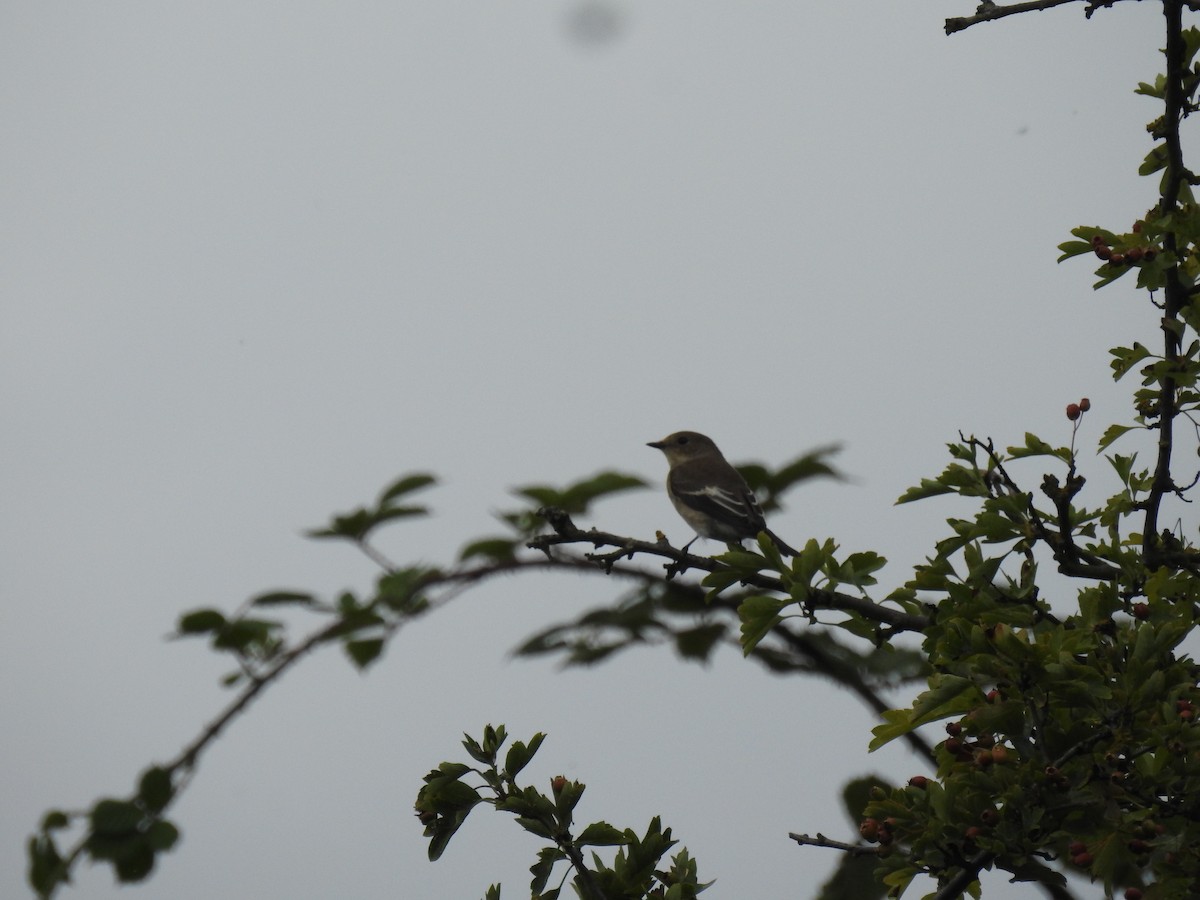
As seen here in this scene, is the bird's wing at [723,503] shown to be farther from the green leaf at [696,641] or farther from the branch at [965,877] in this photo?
the branch at [965,877]

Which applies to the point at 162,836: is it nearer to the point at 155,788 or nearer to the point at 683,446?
the point at 155,788

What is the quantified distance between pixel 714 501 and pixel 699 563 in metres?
3.54

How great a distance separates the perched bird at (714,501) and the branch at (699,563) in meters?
2.60

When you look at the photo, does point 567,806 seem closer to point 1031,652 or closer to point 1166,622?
point 1031,652

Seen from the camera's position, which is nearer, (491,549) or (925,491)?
(925,491)

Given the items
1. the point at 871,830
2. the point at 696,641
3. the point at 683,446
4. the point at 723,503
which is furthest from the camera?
the point at 683,446

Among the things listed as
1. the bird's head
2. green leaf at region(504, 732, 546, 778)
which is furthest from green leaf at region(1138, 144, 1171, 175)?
the bird's head

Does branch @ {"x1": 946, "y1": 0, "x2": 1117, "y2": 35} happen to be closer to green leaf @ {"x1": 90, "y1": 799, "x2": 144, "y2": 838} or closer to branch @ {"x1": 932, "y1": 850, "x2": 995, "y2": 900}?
Answer: branch @ {"x1": 932, "y1": 850, "x2": 995, "y2": 900}

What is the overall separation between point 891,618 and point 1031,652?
0.59 m

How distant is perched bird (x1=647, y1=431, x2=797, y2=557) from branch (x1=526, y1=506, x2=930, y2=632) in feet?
8.53

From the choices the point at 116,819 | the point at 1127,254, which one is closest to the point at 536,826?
the point at 1127,254

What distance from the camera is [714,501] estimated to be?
666 cm

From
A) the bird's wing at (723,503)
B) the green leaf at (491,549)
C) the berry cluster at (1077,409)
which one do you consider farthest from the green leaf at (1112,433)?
the bird's wing at (723,503)

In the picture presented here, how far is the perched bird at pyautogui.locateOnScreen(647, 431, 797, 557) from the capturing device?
6531 millimetres
